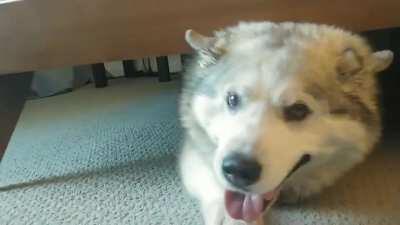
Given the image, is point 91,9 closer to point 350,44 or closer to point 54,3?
point 54,3

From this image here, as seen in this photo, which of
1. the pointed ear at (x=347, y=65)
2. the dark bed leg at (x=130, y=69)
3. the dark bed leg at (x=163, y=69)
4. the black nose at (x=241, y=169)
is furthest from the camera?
the dark bed leg at (x=130, y=69)

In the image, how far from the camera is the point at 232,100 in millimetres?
1214

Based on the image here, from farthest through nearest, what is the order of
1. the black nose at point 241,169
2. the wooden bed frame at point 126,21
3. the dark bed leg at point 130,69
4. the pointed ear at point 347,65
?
the dark bed leg at point 130,69 < the wooden bed frame at point 126,21 < the pointed ear at point 347,65 < the black nose at point 241,169

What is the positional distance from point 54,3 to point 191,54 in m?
0.38

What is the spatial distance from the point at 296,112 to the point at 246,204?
0.23 metres

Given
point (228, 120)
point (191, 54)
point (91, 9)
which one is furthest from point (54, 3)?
point (228, 120)

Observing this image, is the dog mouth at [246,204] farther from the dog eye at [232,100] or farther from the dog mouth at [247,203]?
the dog eye at [232,100]

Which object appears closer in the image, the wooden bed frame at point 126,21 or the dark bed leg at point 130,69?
the wooden bed frame at point 126,21

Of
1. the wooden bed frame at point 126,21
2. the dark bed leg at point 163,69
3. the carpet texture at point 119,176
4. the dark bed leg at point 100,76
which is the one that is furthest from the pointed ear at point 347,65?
the dark bed leg at point 100,76

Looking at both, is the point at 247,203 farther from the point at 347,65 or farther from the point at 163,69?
the point at 163,69

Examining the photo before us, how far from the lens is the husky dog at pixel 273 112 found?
114 centimetres

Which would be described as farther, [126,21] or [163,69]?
[163,69]

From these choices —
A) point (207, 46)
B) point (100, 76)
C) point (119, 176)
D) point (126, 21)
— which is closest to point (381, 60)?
point (207, 46)

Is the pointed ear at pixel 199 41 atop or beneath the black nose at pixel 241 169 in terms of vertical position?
atop
